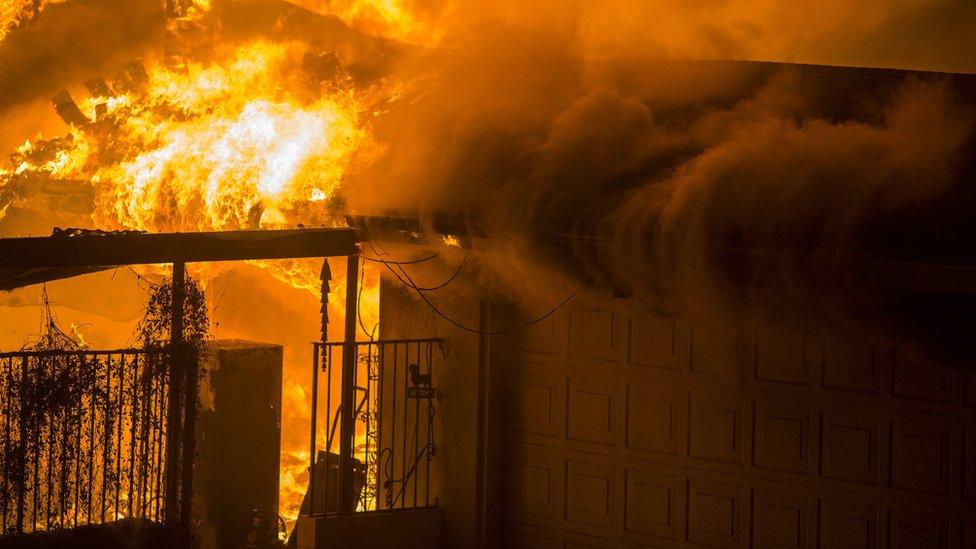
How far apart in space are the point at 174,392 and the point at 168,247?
1247 millimetres

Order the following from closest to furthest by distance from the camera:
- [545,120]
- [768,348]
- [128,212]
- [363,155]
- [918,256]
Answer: [918,256] → [768,348] → [545,120] → [363,155] → [128,212]

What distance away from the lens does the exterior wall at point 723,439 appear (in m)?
8.33

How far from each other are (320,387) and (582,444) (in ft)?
35.9

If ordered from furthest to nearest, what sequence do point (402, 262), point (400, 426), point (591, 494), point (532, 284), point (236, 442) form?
point (236, 442), point (400, 426), point (402, 262), point (591, 494), point (532, 284)

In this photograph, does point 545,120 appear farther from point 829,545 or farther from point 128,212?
point 128,212

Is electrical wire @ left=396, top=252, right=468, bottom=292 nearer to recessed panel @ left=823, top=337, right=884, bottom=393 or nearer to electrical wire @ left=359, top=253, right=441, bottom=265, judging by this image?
electrical wire @ left=359, top=253, right=441, bottom=265

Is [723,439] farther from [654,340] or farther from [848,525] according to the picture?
[848,525]

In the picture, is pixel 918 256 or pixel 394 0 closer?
pixel 918 256

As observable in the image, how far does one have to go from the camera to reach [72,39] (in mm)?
17625

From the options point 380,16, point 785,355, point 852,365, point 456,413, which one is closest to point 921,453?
point 852,365

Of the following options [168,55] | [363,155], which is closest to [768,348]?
[363,155]

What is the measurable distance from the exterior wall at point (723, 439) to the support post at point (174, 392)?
9.45 ft

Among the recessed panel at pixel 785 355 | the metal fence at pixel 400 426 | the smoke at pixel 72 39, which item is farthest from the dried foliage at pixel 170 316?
the smoke at pixel 72 39

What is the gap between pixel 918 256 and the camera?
7340mm
